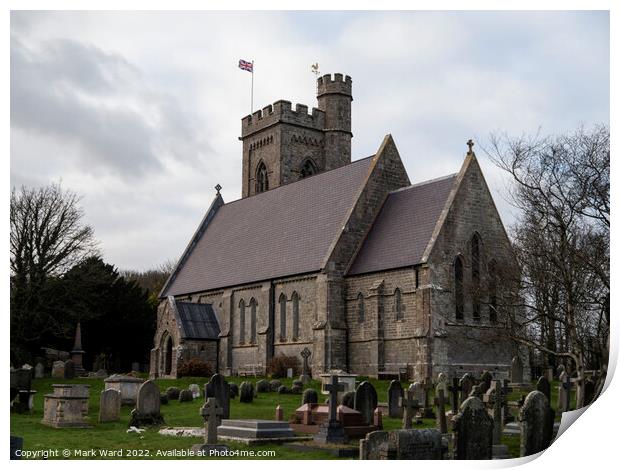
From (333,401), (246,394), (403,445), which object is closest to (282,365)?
(246,394)

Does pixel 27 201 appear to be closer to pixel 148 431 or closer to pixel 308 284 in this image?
pixel 148 431

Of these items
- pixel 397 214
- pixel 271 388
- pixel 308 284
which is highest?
pixel 397 214

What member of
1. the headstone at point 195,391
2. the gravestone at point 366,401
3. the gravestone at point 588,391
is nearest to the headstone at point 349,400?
the gravestone at point 366,401

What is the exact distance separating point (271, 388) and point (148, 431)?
454 inches

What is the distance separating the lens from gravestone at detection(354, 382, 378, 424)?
63.8ft

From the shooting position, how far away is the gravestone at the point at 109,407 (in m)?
20.9

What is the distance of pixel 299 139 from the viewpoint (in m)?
57.2

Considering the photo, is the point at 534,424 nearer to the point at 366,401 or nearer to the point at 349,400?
the point at 366,401

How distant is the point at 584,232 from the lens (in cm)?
2103

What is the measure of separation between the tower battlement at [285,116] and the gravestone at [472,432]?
44.0 metres

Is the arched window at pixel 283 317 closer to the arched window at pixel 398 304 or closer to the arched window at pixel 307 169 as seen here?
the arched window at pixel 398 304

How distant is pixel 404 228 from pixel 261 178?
25.4 meters

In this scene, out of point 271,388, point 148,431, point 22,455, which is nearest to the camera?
point 22,455

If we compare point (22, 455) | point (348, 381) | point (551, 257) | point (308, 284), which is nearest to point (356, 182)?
point (308, 284)
